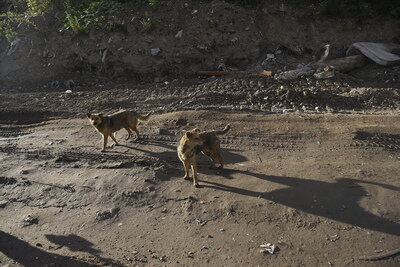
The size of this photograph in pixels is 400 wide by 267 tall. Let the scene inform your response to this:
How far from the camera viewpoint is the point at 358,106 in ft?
34.2

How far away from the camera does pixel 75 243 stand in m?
6.39

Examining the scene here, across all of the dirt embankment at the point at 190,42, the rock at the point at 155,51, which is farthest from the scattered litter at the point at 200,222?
the rock at the point at 155,51

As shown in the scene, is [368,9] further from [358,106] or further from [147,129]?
[147,129]

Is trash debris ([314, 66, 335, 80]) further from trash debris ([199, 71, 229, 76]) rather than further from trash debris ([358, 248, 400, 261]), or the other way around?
trash debris ([358, 248, 400, 261])

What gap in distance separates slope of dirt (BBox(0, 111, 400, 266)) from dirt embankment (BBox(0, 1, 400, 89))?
4.45 metres

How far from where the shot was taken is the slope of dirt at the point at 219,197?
19.4 feet

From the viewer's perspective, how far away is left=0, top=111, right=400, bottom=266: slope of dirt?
19.4 ft

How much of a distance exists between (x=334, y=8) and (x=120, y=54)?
8553 mm

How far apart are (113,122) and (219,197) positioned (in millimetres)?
3796

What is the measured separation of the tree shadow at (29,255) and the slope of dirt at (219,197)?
0.9 inches

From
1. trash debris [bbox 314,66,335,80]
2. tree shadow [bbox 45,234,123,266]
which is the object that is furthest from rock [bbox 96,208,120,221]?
trash debris [bbox 314,66,335,80]

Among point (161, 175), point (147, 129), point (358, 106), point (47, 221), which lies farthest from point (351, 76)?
point (47, 221)

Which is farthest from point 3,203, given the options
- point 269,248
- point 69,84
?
point 69,84

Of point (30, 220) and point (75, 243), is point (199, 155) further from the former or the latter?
point (30, 220)
